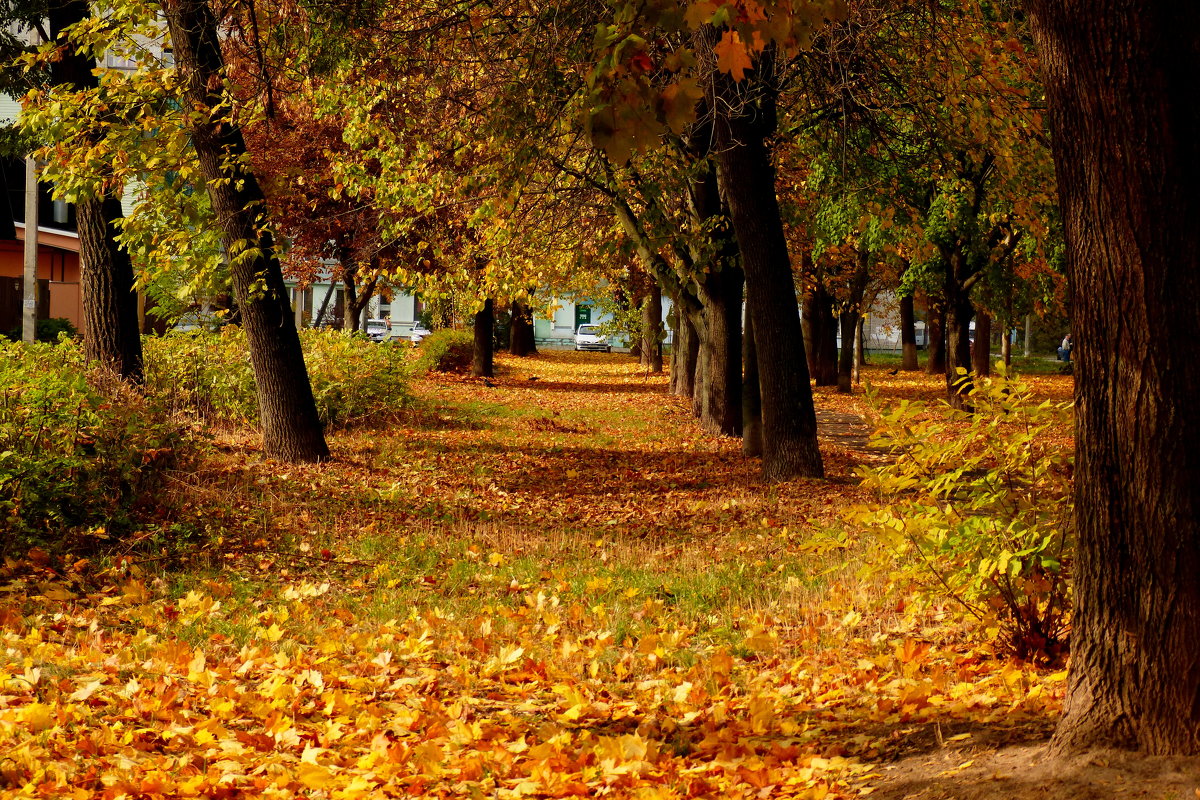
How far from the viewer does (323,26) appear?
36.1ft

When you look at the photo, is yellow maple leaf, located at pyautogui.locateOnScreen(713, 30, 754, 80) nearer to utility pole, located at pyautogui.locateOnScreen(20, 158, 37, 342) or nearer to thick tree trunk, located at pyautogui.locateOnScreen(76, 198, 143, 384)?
thick tree trunk, located at pyautogui.locateOnScreen(76, 198, 143, 384)

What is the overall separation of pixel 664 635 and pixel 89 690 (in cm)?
285

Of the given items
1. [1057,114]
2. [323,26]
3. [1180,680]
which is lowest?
[1180,680]

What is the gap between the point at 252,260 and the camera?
12.3 m

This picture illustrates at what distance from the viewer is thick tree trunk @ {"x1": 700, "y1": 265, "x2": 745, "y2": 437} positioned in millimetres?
17109

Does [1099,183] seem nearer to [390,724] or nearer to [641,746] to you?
[641,746]

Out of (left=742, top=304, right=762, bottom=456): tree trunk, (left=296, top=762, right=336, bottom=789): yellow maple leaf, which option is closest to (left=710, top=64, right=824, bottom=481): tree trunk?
(left=742, top=304, right=762, bottom=456): tree trunk

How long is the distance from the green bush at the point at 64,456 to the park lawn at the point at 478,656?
354 mm

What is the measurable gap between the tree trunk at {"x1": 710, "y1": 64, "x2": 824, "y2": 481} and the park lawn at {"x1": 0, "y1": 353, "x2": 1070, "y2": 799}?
1.23 metres

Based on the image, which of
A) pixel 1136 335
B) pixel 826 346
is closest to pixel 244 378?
pixel 1136 335

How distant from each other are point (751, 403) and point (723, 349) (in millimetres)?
2342

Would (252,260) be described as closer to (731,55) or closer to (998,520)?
(731,55)

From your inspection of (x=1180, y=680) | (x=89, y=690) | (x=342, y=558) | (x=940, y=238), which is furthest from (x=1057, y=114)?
(x=940, y=238)

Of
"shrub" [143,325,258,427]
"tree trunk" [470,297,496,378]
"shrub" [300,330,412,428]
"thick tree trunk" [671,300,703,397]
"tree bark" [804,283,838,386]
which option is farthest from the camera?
"tree bark" [804,283,838,386]
